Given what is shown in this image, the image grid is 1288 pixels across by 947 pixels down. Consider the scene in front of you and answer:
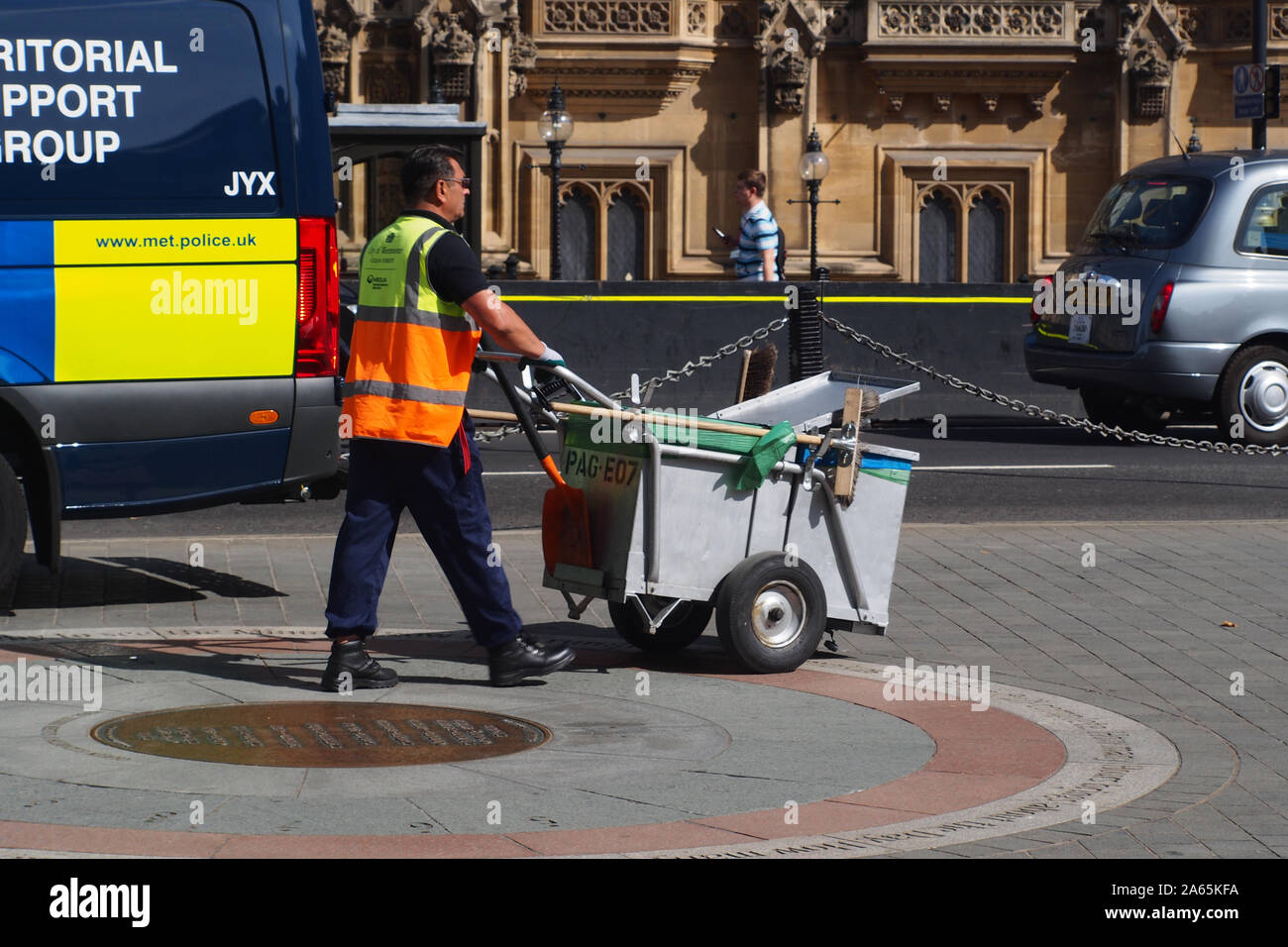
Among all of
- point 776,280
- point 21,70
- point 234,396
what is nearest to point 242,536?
point 234,396

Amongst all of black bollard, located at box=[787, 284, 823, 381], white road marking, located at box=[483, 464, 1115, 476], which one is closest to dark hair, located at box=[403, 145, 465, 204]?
white road marking, located at box=[483, 464, 1115, 476]

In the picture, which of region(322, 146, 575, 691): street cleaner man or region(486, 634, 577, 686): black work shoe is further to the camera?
region(486, 634, 577, 686): black work shoe

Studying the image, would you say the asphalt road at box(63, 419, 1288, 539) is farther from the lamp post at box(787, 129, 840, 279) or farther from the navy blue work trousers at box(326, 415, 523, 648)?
the lamp post at box(787, 129, 840, 279)

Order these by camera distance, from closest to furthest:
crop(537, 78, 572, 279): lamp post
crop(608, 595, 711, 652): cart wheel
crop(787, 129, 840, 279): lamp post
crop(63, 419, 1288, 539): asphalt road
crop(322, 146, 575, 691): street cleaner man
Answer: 1. crop(322, 146, 575, 691): street cleaner man
2. crop(608, 595, 711, 652): cart wheel
3. crop(63, 419, 1288, 539): asphalt road
4. crop(537, 78, 572, 279): lamp post
5. crop(787, 129, 840, 279): lamp post

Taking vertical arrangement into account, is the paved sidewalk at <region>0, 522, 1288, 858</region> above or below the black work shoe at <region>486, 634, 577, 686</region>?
below

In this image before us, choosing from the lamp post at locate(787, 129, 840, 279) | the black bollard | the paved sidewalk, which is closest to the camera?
the paved sidewalk

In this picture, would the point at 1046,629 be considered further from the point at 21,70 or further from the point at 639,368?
the point at 639,368

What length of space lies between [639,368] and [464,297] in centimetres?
1262

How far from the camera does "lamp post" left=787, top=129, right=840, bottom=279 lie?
30.8m

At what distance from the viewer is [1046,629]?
914 centimetres

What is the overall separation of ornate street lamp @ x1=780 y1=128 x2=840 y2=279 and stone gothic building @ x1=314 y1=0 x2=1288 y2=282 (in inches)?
10.3
